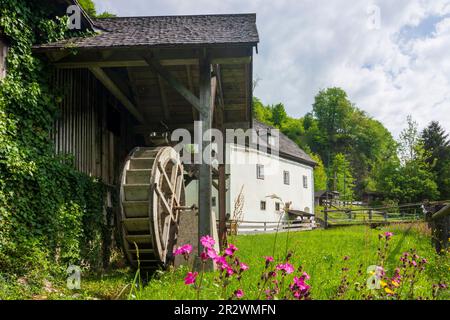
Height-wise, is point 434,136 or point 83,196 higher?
point 434,136

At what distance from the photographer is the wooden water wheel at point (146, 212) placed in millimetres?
6887

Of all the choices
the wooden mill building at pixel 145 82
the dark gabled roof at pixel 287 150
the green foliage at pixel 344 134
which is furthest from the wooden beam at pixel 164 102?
the green foliage at pixel 344 134

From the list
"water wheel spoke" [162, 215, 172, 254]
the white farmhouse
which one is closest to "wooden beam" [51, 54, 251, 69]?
"water wheel spoke" [162, 215, 172, 254]

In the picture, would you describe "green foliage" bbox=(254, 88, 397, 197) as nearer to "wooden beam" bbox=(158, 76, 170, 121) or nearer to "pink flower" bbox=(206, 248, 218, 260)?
"wooden beam" bbox=(158, 76, 170, 121)

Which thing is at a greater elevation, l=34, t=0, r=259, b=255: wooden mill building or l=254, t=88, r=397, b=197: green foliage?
l=254, t=88, r=397, b=197: green foliage

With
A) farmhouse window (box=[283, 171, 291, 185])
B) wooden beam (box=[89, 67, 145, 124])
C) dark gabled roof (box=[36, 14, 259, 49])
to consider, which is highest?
dark gabled roof (box=[36, 14, 259, 49])

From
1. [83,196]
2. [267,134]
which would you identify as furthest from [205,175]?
[267,134]

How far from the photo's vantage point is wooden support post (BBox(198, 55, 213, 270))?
6945 mm

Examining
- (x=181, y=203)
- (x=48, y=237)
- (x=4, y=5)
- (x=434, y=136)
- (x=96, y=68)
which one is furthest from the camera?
(x=434, y=136)

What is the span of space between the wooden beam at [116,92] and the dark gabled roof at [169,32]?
2.20ft

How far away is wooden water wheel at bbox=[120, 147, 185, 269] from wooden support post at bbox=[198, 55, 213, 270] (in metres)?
0.74
